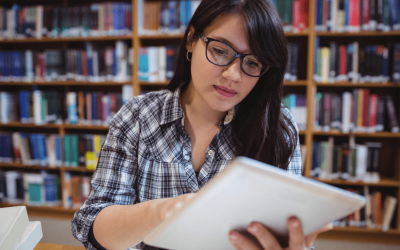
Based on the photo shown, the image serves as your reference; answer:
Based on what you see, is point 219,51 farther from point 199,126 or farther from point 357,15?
point 357,15

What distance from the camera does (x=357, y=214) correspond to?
212 centimetres

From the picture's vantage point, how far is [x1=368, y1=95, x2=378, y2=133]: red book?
2023mm

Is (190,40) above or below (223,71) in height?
above

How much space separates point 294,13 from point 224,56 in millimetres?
1529

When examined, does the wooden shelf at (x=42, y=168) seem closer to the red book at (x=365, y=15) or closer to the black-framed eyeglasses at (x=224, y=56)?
the black-framed eyeglasses at (x=224, y=56)

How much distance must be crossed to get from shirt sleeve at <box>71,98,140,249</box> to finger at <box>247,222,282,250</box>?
496mm

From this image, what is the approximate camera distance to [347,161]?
2.09 meters

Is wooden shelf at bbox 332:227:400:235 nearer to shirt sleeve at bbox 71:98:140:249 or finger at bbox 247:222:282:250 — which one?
shirt sleeve at bbox 71:98:140:249

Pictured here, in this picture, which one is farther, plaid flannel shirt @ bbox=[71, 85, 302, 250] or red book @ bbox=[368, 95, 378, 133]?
red book @ bbox=[368, 95, 378, 133]

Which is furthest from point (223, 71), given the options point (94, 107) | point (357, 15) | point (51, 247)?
point (94, 107)

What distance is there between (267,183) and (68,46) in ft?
8.74

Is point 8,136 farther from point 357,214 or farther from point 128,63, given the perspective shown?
point 357,214

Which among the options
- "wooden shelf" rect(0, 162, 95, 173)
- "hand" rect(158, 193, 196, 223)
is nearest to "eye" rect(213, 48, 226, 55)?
"hand" rect(158, 193, 196, 223)

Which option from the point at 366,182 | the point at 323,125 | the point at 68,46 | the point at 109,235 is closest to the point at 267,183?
the point at 109,235
